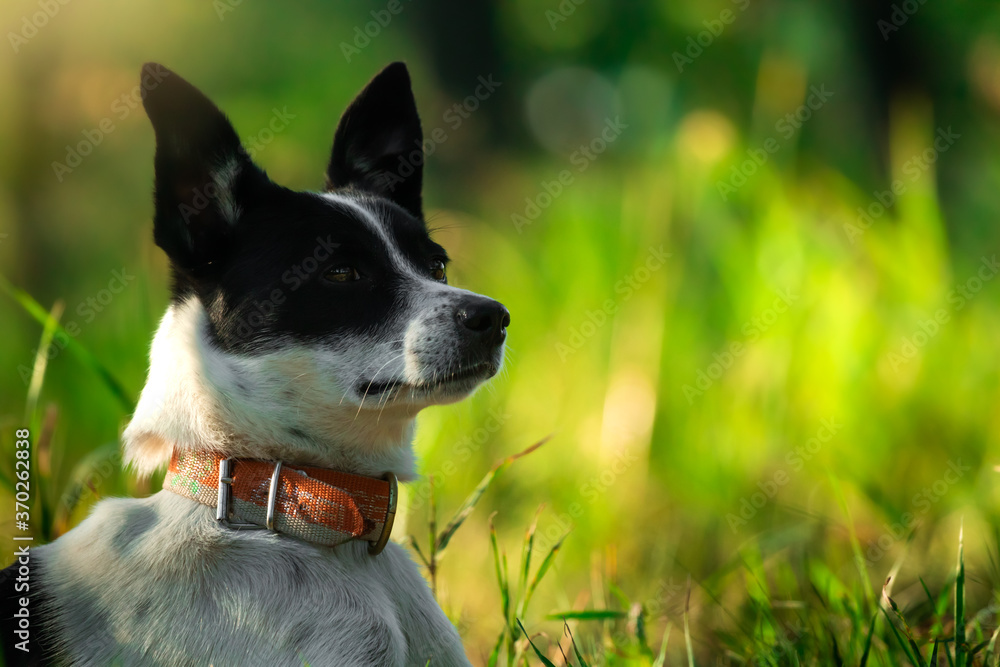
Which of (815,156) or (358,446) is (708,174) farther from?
(358,446)

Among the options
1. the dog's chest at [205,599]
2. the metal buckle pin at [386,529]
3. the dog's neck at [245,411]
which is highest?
the dog's neck at [245,411]

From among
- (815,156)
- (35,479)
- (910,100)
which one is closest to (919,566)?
(35,479)

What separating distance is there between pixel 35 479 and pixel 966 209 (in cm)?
839

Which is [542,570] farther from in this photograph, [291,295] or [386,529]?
[291,295]

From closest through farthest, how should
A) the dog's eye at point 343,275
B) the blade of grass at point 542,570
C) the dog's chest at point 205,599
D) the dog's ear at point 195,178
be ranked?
1. the dog's chest at point 205,599
2. the dog's ear at point 195,178
3. the dog's eye at point 343,275
4. the blade of grass at point 542,570

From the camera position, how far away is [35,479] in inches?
113

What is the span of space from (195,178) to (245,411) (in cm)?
66

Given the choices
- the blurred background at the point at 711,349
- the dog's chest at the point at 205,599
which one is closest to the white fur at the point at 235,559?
the dog's chest at the point at 205,599

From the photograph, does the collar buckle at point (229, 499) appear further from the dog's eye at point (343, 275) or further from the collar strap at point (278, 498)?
the dog's eye at point (343, 275)

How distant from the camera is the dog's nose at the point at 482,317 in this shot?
2205 millimetres

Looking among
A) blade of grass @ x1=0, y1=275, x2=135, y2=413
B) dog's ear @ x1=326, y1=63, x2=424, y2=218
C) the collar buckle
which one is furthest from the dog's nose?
blade of grass @ x1=0, y1=275, x2=135, y2=413

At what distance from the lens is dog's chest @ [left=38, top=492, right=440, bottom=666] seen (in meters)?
1.79

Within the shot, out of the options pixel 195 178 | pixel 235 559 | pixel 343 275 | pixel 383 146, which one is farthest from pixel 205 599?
pixel 383 146

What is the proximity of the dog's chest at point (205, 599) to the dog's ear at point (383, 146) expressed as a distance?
1.39 meters
